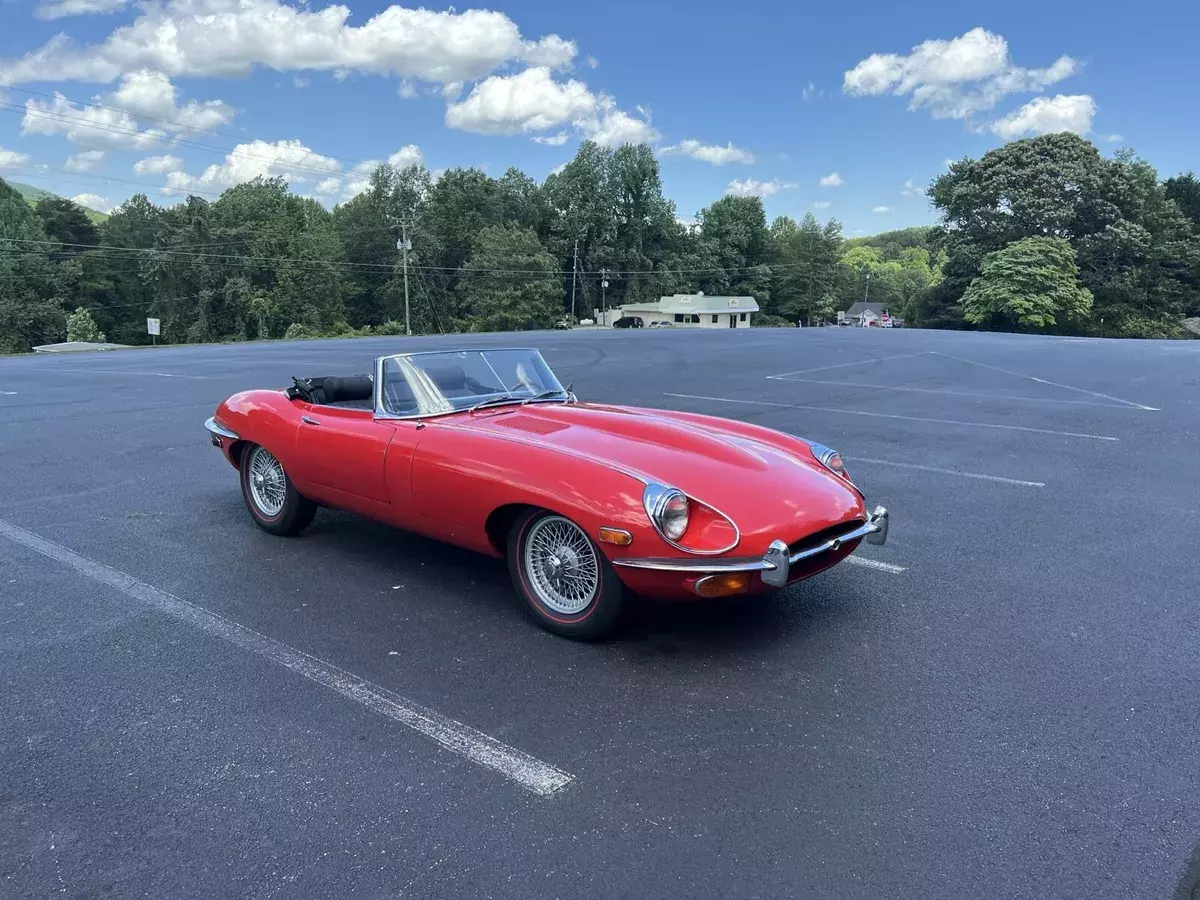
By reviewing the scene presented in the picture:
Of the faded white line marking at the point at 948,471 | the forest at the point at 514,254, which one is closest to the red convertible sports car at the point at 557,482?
the faded white line marking at the point at 948,471

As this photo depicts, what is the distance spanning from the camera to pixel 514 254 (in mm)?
69562

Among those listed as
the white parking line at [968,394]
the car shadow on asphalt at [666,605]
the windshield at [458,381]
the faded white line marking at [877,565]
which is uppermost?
the windshield at [458,381]

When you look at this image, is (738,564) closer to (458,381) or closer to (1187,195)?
(458,381)

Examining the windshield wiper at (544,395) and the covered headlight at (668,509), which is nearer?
the covered headlight at (668,509)

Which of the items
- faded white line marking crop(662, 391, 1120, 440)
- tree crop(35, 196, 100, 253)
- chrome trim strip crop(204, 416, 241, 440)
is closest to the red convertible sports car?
chrome trim strip crop(204, 416, 241, 440)

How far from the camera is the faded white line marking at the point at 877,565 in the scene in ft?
15.6

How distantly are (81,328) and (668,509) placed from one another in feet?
223

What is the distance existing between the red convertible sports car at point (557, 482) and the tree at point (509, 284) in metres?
63.2

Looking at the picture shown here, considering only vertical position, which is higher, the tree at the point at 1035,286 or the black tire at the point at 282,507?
the tree at the point at 1035,286

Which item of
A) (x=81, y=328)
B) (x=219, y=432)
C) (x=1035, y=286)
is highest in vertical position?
(x=1035, y=286)

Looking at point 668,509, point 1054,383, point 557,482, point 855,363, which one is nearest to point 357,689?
point 557,482

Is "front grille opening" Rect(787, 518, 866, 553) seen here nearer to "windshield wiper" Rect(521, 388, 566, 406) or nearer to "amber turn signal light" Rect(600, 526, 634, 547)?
"amber turn signal light" Rect(600, 526, 634, 547)

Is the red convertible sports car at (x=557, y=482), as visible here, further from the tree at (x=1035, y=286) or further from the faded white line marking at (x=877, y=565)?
the tree at (x=1035, y=286)

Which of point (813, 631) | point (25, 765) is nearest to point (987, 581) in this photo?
point (813, 631)
